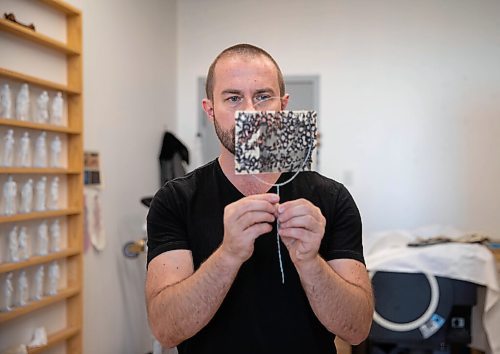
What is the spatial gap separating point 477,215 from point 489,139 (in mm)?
553

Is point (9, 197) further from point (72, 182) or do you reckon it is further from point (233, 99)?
point (233, 99)

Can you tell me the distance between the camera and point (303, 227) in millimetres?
1003

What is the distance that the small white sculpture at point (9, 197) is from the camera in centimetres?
225

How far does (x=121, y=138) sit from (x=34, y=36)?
1091mm

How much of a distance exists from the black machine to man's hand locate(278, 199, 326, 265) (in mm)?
1776

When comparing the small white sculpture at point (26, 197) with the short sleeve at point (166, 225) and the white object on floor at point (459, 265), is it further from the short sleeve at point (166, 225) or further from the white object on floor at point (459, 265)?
the white object on floor at point (459, 265)

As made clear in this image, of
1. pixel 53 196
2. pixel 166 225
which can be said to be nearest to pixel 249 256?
pixel 166 225

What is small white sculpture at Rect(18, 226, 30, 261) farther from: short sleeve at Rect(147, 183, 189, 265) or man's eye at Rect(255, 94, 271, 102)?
man's eye at Rect(255, 94, 271, 102)

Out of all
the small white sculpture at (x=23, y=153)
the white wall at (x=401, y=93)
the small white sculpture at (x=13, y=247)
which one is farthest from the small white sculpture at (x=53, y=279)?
the white wall at (x=401, y=93)

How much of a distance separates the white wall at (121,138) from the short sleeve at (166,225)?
74.1 inches

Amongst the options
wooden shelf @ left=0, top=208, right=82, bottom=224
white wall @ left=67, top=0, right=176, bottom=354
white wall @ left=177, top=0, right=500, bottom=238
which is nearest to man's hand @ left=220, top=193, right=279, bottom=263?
wooden shelf @ left=0, top=208, right=82, bottom=224

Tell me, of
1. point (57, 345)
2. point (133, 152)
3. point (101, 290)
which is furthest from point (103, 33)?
point (57, 345)

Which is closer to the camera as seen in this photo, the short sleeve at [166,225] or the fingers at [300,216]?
the fingers at [300,216]

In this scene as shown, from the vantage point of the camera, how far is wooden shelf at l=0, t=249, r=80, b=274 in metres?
2.20
